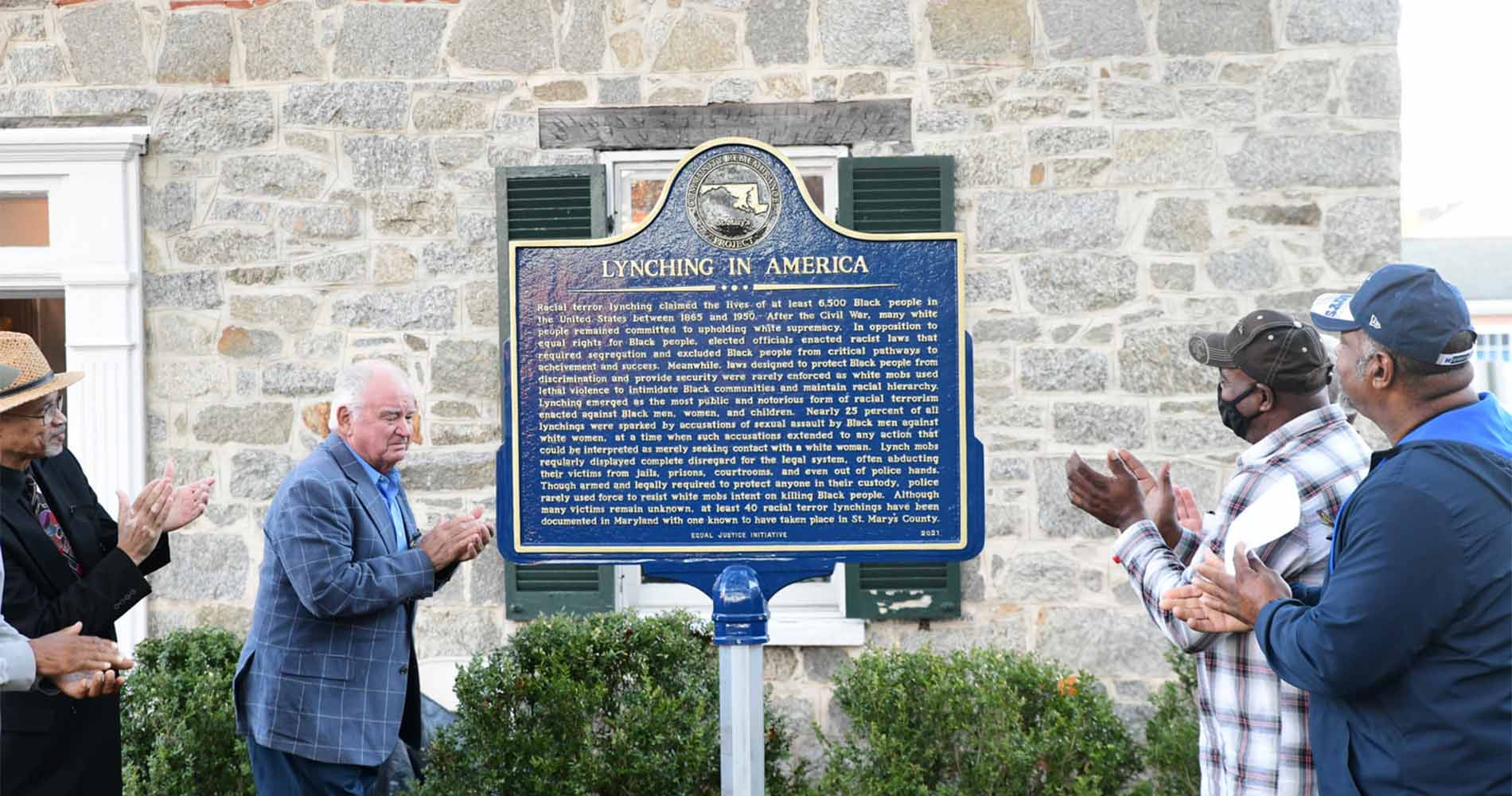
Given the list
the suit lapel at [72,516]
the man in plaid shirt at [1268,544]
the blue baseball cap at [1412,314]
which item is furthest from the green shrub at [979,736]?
the suit lapel at [72,516]

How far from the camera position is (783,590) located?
6.25 metres

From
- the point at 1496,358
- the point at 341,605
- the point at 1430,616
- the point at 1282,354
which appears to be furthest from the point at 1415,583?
the point at 1496,358

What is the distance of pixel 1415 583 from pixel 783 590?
13.1 feet

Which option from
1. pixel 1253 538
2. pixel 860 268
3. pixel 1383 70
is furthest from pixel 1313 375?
pixel 1383 70

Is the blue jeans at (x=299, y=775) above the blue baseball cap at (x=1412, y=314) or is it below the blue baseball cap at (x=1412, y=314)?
below

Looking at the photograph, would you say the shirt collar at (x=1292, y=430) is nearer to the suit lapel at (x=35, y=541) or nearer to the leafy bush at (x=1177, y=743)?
the leafy bush at (x=1177, y=743)

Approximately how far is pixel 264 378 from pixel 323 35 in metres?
1.69

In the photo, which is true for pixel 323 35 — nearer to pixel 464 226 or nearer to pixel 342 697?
pixel 464 226

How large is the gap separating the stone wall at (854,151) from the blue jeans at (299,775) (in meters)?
2.29

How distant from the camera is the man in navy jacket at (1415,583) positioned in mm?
2459

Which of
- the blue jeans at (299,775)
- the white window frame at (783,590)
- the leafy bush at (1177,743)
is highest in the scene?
the white window frame at (783,590)

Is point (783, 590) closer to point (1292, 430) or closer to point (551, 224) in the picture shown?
point (551, 224)

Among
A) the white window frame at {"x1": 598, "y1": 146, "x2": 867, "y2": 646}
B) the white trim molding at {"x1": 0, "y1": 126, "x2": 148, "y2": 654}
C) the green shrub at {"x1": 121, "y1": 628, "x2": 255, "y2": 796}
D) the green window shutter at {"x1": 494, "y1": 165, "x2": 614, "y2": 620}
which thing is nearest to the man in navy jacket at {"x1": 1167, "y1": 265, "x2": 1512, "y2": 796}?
the white window frame at {"x1": 598, "y1": 146, "x2": 867, "y2": 646}

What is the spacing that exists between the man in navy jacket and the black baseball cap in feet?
1.28
